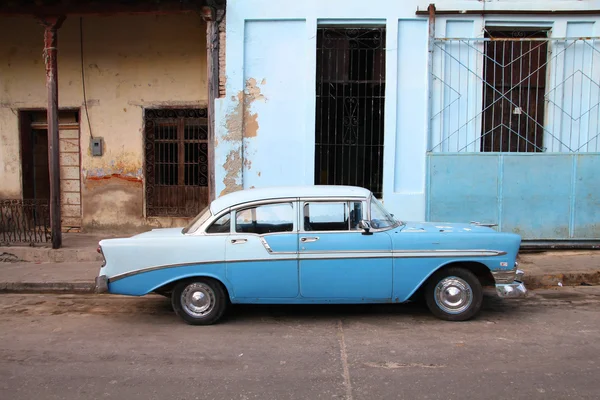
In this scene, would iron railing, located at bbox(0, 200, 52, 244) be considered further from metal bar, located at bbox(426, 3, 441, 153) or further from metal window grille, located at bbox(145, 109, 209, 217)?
metal bar, located at bbox(426, 3, 441, 153)

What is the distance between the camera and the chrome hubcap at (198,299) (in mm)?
5367

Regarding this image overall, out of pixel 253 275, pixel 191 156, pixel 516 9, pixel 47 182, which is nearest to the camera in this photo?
pixel 253 275

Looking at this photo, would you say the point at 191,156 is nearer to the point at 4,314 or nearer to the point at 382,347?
the point at 4,314

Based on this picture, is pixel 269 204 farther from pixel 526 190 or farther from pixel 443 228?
pixel 526 190

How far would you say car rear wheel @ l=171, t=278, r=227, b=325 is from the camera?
5355 millimetres

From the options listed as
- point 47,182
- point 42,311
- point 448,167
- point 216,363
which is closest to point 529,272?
point 448,167

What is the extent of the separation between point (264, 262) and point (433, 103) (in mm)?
5120

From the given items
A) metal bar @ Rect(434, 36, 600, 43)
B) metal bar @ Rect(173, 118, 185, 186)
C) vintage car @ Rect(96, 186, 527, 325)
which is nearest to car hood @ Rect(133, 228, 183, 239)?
vintage car @ Rect(96, 186, 527, 325)

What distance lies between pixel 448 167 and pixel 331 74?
9.06ft

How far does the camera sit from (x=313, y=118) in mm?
8859

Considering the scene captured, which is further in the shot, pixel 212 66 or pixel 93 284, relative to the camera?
pixel 212 66

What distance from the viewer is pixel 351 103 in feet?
30.0

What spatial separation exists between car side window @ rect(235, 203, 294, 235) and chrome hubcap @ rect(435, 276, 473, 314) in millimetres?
1790

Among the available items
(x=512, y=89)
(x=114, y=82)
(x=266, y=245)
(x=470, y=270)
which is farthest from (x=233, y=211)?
(x=114, y=82)
